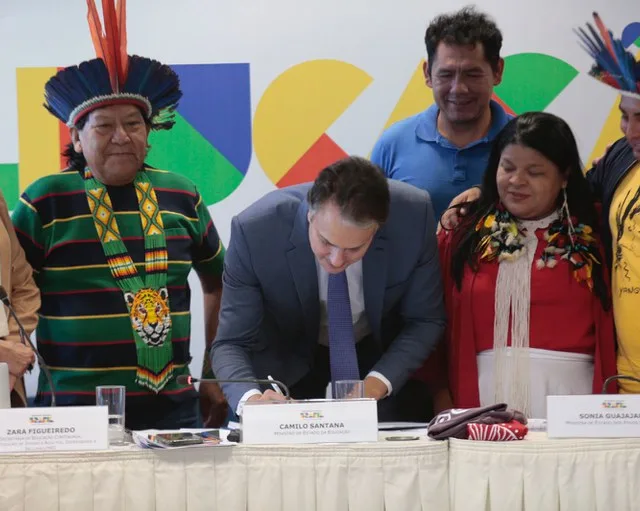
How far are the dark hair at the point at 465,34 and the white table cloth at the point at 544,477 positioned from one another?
5.25 feet

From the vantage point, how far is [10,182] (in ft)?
12.1

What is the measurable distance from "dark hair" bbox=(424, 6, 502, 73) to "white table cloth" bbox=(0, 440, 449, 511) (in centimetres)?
162

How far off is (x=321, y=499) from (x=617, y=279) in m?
1.13

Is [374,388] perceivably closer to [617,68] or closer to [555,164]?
[555,164]

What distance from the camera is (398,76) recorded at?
151 inches

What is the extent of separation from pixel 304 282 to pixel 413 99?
1.21 m

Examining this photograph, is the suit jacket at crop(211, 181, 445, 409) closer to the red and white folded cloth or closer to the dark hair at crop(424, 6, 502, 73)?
the red and white folded cloth

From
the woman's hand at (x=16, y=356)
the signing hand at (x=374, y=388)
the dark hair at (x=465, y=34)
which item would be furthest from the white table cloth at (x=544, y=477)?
the dark hair at (x=465, y=34)

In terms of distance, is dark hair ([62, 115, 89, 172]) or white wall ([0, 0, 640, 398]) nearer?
dark hair ([62, 115, 89, 172])

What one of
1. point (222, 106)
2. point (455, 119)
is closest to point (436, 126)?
point (455, 119)

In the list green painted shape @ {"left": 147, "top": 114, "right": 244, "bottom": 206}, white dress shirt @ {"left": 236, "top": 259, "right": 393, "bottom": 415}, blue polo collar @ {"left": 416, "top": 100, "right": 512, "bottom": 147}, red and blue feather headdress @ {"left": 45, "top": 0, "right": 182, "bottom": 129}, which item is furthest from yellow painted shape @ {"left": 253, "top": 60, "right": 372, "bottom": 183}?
white dress shirt @ {"left": 236, "top": 259, "right": 393, "bottom": 415}

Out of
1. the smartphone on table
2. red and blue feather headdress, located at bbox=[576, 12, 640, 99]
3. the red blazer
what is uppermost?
red and blue feather headdress, located at bbox=[576, 12, 640, 99]

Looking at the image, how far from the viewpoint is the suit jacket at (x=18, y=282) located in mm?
2947

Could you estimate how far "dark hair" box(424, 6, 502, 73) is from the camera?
11.1 feet
